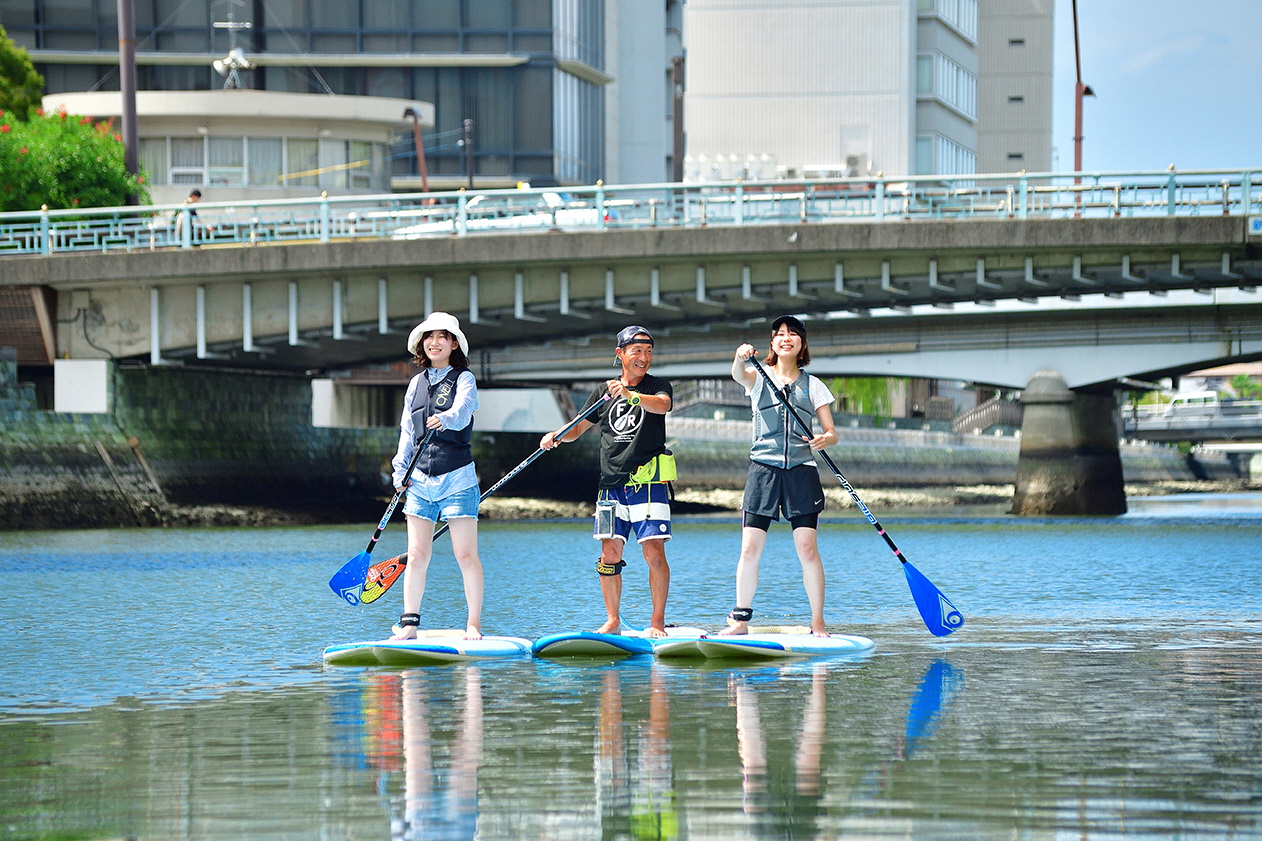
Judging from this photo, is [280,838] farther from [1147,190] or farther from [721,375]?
[721,375]

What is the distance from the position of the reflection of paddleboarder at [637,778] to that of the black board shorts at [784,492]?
2454 mm

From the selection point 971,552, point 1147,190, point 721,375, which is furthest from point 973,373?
point 971,552

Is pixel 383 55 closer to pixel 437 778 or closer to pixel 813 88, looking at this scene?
pixel 813 88

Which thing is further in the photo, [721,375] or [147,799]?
[721,375]

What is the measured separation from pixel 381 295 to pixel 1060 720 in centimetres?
3191

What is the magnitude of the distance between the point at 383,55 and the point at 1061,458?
35767 mm

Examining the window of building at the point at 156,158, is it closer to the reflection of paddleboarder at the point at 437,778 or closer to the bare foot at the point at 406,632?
the bare foot at the point at 406,632

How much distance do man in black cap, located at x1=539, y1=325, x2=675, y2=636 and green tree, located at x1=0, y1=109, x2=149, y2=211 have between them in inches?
1370

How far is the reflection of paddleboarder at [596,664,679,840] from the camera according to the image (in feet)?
20.7

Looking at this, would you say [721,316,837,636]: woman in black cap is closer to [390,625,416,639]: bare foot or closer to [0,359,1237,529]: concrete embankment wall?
[390,625,416,639]: bare foot

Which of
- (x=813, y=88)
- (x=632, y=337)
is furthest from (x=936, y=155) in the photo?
(x=632, y=337)

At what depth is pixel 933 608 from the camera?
12.6 m

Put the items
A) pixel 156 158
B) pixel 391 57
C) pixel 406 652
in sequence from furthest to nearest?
pixel 391 57 → pixel 156 158 → pixel 406 652

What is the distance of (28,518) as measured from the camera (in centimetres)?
3616
